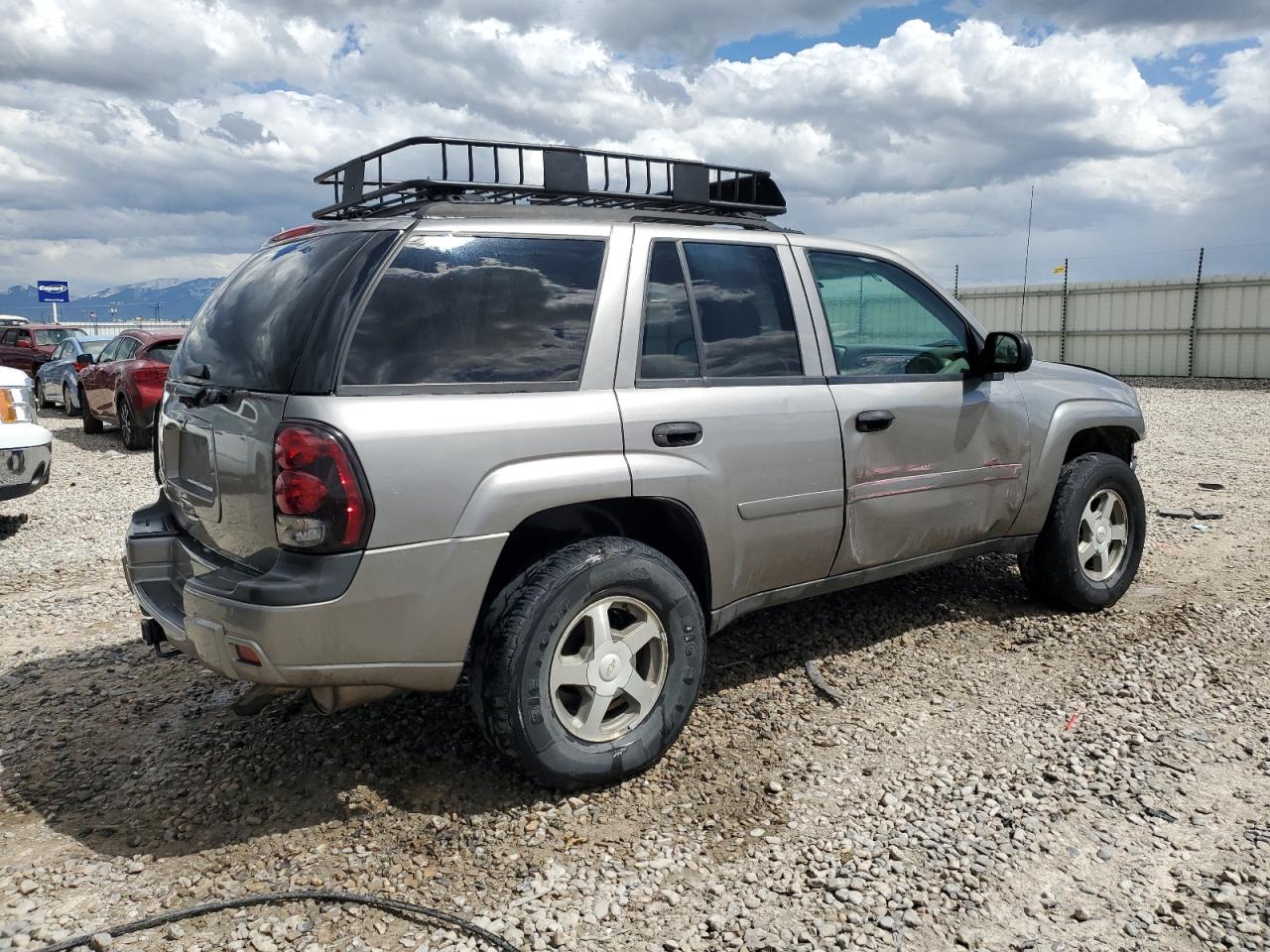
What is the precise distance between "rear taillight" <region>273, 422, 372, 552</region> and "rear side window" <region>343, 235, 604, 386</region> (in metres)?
0.22

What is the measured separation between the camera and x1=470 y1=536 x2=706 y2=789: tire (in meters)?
3.01

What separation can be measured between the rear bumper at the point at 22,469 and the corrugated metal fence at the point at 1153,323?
2098 cm

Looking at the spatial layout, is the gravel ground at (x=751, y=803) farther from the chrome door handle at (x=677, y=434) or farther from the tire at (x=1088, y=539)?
the chrome door handle at (x=677, y=434)

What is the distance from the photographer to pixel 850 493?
384 cm

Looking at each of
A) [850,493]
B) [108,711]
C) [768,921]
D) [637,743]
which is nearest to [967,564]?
[850,493]

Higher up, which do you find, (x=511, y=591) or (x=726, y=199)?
(x=726, y=199)

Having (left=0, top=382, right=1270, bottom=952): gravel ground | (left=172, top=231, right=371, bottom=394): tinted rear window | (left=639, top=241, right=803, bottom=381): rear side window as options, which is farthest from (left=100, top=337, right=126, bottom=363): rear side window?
(left=639, top=241, right=803, bottom=381): rear side window

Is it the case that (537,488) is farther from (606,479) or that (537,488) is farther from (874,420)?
(874,420)

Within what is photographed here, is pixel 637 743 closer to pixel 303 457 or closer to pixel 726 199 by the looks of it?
pixel 303 457

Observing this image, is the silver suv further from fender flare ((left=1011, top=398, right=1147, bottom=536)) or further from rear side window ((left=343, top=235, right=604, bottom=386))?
fender flare ((left=1011, top=398, right=1147, bottom=536))

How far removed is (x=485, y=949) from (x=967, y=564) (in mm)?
4174

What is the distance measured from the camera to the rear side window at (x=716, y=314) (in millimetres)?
3432

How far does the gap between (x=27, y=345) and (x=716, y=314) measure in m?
20.0

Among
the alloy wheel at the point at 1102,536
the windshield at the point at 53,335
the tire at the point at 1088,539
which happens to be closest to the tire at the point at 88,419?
the windshield at the point at 53,335
